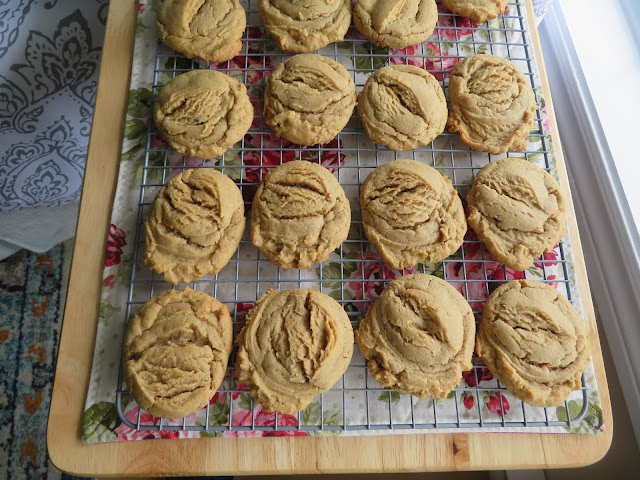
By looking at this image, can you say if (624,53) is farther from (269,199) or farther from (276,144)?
(269,199)

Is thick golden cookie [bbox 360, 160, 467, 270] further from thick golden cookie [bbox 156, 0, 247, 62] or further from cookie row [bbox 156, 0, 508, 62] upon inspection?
thick golden cookie [bbox 156, 0, 247, 62]

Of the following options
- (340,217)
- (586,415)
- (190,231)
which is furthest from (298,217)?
(586,415)

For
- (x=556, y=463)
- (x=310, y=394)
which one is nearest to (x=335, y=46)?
(x=310, y=394)

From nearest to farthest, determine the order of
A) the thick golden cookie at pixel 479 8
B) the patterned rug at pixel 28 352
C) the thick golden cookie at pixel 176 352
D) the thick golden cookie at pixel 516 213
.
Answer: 1. the thick golden cookie at pixel 176 352
2. the thick golden cookie at pixel 516 213
3. the thick golden cookie at pixel 479 8
4. the patterned rug at pixel 28 352

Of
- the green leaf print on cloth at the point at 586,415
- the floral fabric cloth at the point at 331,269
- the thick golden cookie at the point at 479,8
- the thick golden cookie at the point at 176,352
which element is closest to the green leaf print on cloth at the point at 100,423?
the floral fabric cloth at the point at 331,269

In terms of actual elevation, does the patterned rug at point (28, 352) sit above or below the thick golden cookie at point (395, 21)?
below

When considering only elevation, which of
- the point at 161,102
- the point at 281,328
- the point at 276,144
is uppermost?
the point at 161,102

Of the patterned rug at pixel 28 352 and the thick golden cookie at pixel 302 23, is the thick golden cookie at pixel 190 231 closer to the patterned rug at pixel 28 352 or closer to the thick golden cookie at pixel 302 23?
the thick golden cookie at pixel 302 23
